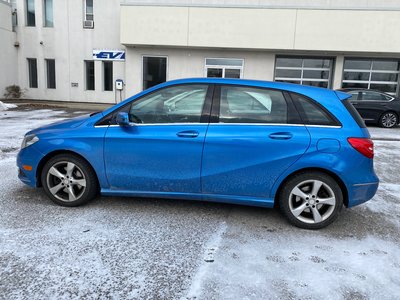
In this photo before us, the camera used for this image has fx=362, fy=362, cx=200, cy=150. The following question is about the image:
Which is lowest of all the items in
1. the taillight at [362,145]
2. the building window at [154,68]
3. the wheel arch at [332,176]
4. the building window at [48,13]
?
the wheel arch at [332,176]

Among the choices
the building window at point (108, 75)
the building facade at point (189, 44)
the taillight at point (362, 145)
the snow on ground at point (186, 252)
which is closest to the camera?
the snow on ground at point (186, 252)

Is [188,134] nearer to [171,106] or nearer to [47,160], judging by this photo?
[171,106]

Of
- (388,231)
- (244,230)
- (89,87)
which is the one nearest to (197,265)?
(244,230)

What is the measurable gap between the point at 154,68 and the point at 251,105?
15.9 metres

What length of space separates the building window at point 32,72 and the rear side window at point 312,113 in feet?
68.6

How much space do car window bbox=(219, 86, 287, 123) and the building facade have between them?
45.9 ft

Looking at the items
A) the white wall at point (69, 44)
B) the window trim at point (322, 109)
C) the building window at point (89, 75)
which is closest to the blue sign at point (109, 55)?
the white wall at point (69, 44)

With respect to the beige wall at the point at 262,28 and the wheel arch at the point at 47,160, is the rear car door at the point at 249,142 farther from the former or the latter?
the beige wall at the point at 262,28

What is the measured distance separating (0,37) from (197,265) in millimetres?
20942

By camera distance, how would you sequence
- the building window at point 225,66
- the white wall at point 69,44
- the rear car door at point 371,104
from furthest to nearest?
the white wall at point 69,44
the building window at point 225,66
the rear car door at point 371,104

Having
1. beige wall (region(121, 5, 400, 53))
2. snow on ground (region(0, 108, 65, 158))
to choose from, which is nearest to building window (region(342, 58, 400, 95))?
beige wall (region(121, 5, 400, 53))

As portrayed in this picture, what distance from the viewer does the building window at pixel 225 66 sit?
1880 centimetres

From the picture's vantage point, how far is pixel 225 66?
1883 centimetres

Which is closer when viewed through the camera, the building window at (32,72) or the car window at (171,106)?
the car window at (171,106)
